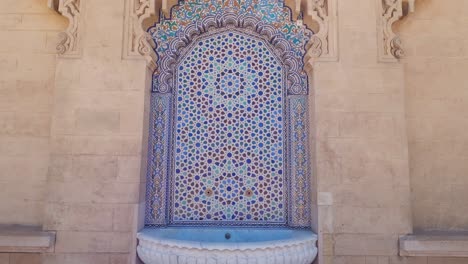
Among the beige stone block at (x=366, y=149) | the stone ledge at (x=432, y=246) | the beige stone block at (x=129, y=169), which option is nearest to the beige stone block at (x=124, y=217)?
the beige stone block at (x=129, y=169)

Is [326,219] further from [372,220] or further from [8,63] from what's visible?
[8,63]

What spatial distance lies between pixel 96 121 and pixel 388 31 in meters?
2.87

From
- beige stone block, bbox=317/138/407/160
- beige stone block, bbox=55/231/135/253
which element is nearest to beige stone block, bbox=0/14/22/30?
beige stone block, bbox=55/231/135/253

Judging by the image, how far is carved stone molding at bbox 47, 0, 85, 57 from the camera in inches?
132

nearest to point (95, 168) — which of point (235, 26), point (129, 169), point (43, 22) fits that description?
point (129, 169)

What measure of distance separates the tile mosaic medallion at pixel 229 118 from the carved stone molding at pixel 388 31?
0.73m

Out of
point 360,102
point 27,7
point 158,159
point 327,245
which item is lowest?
point 327,245

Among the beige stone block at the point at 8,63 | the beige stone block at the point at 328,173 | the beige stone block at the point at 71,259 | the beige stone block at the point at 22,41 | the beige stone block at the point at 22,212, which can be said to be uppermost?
the beige stone block at the point at 22,41

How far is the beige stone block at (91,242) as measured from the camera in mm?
3104

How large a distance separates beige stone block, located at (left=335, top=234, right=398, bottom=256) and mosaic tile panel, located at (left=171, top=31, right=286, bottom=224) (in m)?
0.64

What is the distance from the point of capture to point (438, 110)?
357 centimetres

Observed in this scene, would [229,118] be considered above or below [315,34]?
below

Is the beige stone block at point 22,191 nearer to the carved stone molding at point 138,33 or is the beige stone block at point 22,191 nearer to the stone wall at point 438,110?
the carved stone molding at point 138,33

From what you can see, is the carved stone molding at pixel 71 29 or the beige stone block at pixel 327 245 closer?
the beige stone block at pixel 327 245
